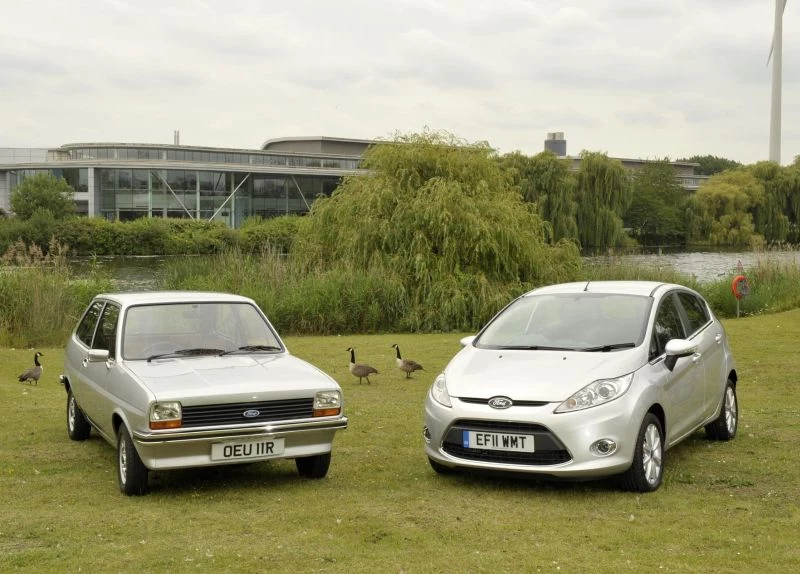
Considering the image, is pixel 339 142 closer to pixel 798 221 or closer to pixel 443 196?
pixel 798 221

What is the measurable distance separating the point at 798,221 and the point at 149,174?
54.9 m

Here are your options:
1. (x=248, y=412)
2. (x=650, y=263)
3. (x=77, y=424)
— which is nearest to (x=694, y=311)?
(x=248, y=412)

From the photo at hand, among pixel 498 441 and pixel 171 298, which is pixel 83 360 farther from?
pixel 498 441

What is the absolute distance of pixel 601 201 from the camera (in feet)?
198

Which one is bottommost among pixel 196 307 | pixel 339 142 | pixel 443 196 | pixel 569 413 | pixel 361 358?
pixel 361 358

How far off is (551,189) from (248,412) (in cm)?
5222

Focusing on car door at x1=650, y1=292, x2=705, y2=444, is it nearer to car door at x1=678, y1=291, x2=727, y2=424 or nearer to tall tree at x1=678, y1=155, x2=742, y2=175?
car door at x1=678, y1=291, x2=727, y2=424

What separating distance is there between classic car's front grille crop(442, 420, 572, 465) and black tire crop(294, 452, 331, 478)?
114 cm

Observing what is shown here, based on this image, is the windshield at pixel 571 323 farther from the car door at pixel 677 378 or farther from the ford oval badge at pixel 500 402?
the ford oval badge at pixel 500 402

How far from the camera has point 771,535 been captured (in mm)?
6164

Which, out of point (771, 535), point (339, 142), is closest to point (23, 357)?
point (771, 535)

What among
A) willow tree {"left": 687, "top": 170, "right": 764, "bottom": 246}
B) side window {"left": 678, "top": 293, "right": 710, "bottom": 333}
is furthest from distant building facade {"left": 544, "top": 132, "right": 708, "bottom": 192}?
side window {"left": 678, "top": 293, "right": 710, "bottom": 333}

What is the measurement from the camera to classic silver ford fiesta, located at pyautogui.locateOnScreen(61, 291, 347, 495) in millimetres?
7113

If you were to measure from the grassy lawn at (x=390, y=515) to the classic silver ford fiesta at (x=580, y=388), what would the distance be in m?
0.32
